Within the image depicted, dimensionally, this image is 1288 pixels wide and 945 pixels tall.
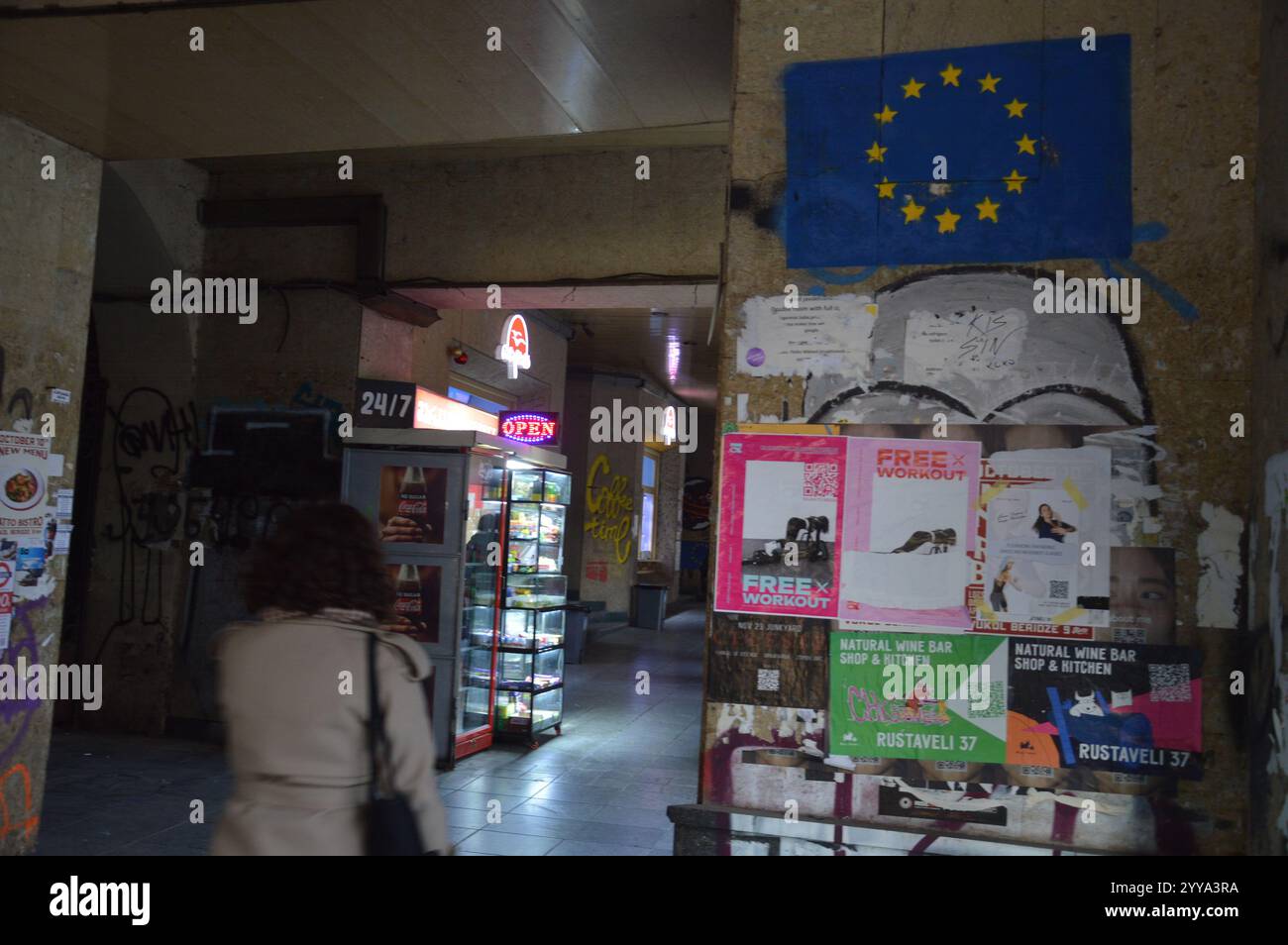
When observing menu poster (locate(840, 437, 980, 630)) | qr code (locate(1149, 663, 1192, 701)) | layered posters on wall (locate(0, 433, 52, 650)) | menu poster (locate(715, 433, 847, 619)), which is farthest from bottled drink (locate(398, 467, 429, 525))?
qr code (locate(1149, 663, 1192, 701))

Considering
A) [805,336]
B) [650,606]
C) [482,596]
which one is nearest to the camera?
[805,336]

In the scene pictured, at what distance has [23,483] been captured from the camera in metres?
4.93

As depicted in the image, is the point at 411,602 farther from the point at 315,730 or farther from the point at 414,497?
the point at 315,730

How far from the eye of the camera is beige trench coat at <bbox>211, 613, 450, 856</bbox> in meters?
2.35

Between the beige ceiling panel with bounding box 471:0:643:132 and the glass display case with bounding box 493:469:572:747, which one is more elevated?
the beige ceiling panel with bounding box 471:0:643:132

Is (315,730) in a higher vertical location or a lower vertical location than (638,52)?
lower

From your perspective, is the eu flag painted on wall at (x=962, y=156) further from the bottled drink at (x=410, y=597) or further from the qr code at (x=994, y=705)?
the bottled drink at (x=410, y=597)

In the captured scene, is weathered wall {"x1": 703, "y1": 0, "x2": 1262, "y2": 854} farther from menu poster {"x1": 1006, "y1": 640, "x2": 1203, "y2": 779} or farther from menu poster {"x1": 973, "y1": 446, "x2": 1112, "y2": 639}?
menu poster {"x1": 973, "y1": 446, "x2": 1112, "y2": 639}

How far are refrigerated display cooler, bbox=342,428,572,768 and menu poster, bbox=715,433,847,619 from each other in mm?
Answer: 4749

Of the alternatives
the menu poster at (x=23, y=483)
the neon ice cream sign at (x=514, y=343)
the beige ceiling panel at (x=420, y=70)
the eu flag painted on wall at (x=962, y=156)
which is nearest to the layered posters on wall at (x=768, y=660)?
the eu flag painted on wall at (x=962, y=156)


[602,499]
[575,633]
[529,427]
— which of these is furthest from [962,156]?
[602,499]

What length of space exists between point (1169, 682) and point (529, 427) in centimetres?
887

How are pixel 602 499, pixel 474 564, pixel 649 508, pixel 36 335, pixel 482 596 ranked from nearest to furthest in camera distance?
pixel 36 335, pixel 474 564, pixel 482 596, pixel 602 499, pixel 649 508

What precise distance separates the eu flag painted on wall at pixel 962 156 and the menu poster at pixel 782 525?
0.73 m
